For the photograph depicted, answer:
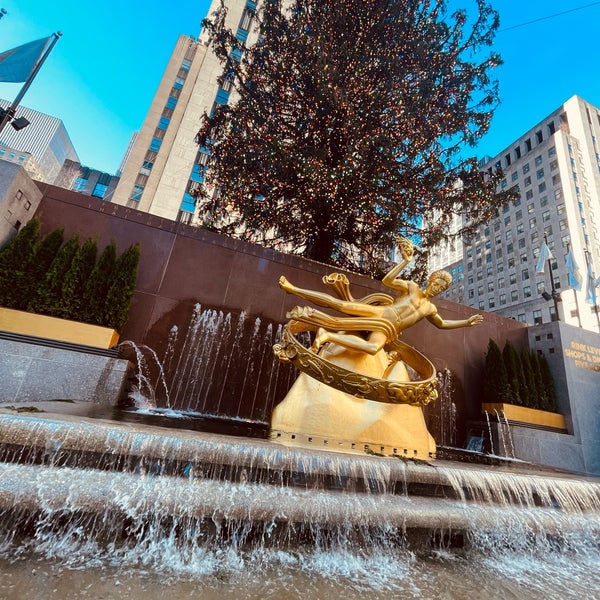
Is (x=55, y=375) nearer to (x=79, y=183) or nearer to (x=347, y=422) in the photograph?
(x=347, y=422)

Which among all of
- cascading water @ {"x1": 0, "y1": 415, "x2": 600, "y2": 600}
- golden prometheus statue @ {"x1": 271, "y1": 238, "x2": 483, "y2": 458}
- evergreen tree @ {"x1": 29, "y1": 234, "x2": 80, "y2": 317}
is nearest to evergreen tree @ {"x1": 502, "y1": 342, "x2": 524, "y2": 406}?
golden prometheus statue @ {"x1": 271, "y1": 238, "x2": 483, "y2": 458}

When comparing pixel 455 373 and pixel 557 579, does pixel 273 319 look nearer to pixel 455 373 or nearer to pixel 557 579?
pixel 455 373

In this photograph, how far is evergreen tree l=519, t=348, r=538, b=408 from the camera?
30.2ft

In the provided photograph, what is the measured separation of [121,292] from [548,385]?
35.7ft

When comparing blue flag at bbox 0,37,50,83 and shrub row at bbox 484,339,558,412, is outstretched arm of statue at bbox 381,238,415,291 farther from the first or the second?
blue flag at bbox 0,37,50,83

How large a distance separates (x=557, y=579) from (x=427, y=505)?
104 cm

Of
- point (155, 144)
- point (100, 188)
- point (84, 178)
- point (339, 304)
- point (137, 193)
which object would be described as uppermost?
point (84, 178)

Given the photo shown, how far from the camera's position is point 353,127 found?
11.5m

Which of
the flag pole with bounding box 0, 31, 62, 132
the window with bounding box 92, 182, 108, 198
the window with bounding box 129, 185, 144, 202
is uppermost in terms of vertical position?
the window with bounding box 92, 182, 108, 198

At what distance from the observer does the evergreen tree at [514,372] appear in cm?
912

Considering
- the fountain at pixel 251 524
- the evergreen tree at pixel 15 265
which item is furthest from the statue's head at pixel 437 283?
the evergreen tree at pixel 15 265

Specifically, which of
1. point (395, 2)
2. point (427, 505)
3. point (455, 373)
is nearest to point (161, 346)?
point (427, 505)

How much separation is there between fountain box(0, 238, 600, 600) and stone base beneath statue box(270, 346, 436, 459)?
1.06 m

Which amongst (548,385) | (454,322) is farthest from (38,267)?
(548,385)
